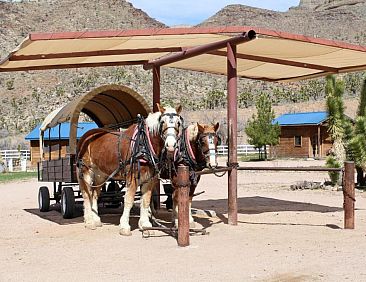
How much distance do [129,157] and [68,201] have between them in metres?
2.48

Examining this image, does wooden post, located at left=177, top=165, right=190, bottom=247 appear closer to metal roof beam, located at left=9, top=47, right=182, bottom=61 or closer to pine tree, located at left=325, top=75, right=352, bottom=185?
metal roof beam, located at left=9, top=47, right=182, bottom=61

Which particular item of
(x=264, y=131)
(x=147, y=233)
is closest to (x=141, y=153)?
(x=147, y=233)

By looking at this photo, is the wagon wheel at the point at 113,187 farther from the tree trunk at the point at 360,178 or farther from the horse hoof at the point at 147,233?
the tree trunk at the point at 360,178

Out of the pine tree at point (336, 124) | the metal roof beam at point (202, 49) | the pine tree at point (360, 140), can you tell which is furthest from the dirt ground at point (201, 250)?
the pine tree at point (336, 124)

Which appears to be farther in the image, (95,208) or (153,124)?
(95,208)

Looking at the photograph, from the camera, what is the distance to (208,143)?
959cm

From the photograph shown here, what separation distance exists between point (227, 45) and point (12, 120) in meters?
59.9

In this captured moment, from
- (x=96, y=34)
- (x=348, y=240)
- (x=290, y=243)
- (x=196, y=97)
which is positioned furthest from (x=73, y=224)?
(x=196, y=97)

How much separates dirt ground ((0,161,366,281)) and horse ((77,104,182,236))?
543mm

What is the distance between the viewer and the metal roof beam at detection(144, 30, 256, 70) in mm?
9867

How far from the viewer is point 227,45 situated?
1070cm

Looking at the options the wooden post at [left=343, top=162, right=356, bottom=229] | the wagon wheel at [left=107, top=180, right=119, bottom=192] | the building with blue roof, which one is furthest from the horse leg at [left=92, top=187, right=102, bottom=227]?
the building with blue roof

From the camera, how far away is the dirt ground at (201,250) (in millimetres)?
7020

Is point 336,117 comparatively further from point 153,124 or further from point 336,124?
point 153,124
